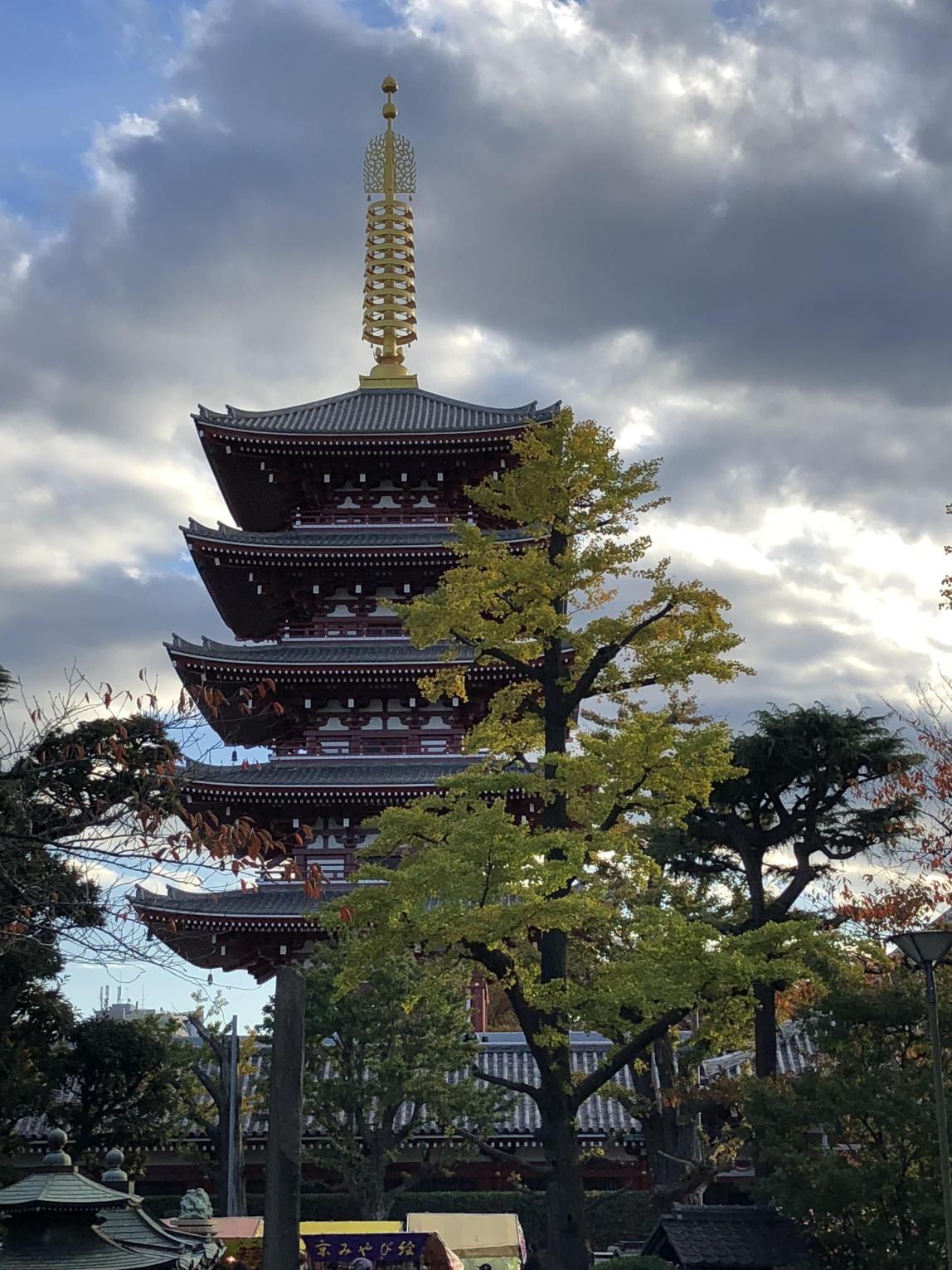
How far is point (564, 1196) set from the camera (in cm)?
1652

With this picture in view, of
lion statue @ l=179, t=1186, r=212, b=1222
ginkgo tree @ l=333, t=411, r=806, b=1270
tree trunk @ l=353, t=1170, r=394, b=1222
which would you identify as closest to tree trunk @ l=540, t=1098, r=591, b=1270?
ginkgo tree @ l=333, t=411, r=806, b=1270

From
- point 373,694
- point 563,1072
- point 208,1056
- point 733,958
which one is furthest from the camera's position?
point 373,694

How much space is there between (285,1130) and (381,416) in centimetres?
2948

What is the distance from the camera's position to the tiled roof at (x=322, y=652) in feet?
109

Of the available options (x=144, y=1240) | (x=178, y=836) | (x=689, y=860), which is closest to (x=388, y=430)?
(x=689, y=860)

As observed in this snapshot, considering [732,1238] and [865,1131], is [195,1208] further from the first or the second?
[865,1131]

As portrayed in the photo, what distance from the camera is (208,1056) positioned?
2995 centimetres

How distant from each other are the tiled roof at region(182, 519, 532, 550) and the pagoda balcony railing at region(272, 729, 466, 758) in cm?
474

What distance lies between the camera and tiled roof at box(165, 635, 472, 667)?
109ft

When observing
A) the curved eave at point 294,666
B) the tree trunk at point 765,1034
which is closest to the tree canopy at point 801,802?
the tree trunk at point 765,1034

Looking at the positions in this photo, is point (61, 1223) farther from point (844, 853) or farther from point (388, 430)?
point (388, 430)

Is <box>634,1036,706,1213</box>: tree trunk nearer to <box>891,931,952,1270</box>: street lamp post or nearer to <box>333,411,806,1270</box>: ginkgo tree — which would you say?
<box>333,411,806,1270</box>: ginkgo tree

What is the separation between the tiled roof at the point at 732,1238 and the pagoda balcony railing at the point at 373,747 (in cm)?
1752

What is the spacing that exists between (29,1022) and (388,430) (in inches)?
675
